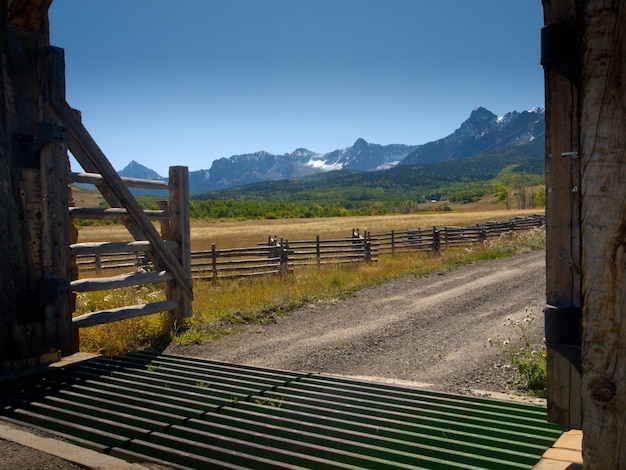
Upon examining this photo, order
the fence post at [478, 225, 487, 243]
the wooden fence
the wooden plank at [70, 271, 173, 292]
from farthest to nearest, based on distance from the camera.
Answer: the fence post at [478, 225, 487, 243], the wooden fence, the wooden plank at [70, 271, 173, 292]

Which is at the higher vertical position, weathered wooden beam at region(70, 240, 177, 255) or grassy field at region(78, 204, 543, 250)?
weathered wooden beam at region(70, 240, 177, 255)

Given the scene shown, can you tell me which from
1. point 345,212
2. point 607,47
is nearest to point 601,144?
point 607,47

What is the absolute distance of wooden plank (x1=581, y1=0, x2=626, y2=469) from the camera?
213 centimetres

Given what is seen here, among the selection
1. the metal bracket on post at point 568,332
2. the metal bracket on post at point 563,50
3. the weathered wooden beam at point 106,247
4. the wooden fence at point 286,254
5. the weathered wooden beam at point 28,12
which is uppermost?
the weathered wooden beam at point 28,12

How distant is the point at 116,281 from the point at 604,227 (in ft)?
18.2

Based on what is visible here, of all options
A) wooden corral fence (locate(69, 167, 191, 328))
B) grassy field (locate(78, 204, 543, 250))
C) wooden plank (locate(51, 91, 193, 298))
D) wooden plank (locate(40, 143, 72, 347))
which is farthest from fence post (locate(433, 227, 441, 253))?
grassy field (locate(78, 204, 543, 250))

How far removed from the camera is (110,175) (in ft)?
21.3

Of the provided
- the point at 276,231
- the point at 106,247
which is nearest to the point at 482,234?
the point at 106,247

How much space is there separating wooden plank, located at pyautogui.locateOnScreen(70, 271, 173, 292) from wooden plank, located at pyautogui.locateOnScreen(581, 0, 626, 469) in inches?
197

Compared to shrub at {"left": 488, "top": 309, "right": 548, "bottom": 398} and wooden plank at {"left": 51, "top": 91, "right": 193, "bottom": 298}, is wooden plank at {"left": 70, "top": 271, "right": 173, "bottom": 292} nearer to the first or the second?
wooden plank at {"left": 51, "top": 91, "right": 193, "bottom": 298}

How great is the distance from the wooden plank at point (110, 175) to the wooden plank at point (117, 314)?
405 millimetres

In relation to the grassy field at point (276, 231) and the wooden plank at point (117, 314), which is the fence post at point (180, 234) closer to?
the wooden plank at point (117, 314)

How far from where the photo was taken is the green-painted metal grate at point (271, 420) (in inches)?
131

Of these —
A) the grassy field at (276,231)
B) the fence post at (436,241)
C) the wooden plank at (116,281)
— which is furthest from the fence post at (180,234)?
the grassy field at (276,231)
